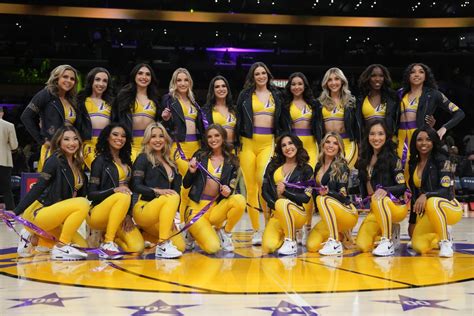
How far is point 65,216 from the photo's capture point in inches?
213

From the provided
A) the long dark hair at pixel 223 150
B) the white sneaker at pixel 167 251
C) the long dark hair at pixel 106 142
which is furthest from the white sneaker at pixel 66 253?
the long dark hair at pixel 223 150

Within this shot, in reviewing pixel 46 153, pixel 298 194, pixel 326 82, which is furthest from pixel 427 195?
pixel 46 153

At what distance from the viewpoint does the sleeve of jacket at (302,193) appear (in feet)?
19.3

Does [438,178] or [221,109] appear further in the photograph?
[221,109]

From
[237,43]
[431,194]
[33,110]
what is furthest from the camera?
[237,43]

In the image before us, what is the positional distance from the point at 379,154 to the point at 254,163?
1217mm

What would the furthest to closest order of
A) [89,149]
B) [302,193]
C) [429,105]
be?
[429,105] → [89,149] → [302,193]

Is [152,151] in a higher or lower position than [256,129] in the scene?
lower

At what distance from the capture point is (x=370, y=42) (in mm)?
19719

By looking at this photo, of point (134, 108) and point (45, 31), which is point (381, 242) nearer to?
point (134, 108)

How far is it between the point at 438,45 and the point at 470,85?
1624mm

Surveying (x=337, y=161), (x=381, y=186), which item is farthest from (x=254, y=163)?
(x=381, y=186)

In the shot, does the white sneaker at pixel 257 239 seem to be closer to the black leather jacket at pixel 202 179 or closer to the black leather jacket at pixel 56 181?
the black leather jacket at pixel 202 179

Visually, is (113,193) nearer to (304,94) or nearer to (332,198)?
(332,198)
